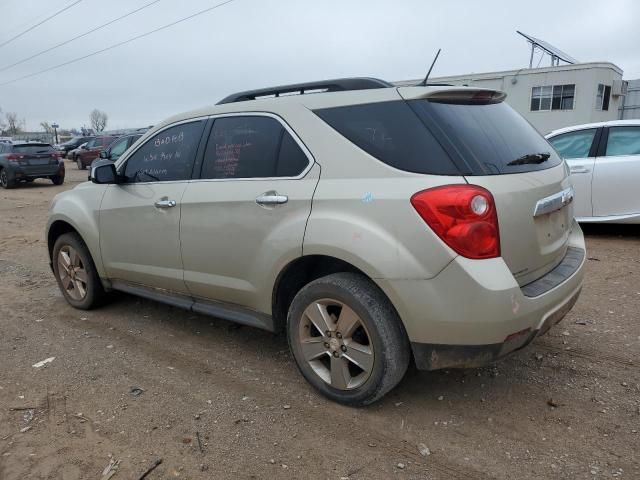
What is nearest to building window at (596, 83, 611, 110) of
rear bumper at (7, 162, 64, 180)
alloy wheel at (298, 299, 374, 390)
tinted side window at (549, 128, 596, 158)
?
tinted side window at (549, 128, 596, 158)

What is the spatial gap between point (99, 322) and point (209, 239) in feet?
5.90

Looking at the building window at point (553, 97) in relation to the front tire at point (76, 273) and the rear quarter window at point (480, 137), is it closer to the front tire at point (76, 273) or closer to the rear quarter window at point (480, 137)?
the rear quarter window at point (480, 137)

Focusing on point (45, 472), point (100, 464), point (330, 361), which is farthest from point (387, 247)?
point (45, 472)

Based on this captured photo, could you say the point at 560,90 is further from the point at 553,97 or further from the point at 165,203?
the point at 165,203

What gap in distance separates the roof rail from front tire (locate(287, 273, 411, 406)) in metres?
1.13

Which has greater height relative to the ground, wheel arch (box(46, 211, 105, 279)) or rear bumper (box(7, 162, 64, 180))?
wheel arch (box(46, 211, 105, 279))

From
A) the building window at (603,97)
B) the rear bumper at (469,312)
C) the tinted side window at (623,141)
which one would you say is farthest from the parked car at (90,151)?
the rear bumper at (469,312)

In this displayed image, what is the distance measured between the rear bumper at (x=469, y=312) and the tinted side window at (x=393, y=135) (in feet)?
1.72

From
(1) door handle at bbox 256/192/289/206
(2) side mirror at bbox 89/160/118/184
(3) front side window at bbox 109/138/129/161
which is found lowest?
(3) front side window at bbox 109/138/129/161

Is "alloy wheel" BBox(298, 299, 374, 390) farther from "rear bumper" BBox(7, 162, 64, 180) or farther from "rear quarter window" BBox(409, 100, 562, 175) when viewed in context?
"rear bumper" BBox(7, 162, 64, 180)

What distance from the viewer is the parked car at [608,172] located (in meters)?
6.39

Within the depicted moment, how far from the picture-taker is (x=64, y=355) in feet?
12.8

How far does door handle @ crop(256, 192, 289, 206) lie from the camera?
3.05 m

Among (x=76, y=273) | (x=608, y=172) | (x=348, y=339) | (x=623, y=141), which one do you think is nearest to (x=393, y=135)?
(x=348, y=339)
